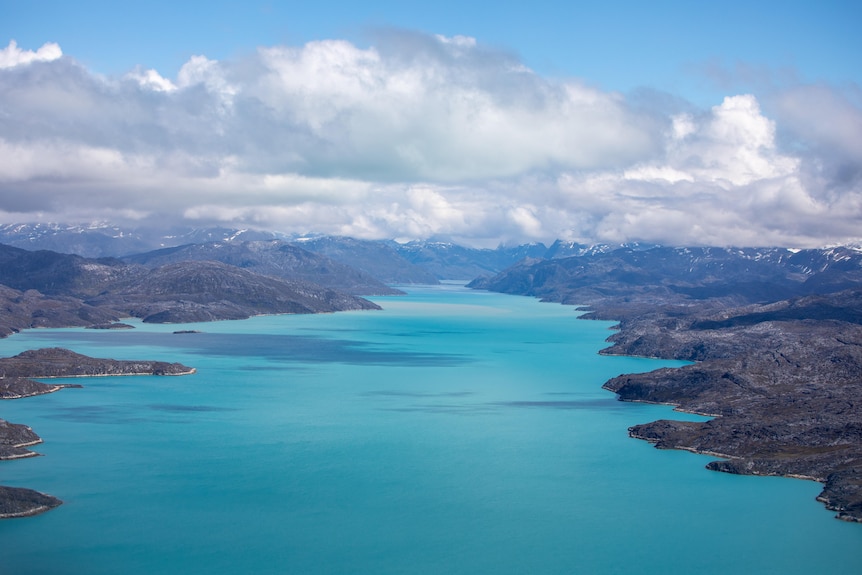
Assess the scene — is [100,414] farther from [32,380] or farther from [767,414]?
[767,414]

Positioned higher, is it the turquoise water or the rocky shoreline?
the rocky shoreline

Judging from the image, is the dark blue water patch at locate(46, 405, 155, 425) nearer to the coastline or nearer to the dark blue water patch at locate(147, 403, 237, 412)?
the dark blue water patch at locate(147, 403, 237, 412)

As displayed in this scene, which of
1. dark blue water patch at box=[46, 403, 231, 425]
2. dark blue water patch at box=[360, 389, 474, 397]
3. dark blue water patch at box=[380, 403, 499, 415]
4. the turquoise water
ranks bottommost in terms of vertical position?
the turquoise water

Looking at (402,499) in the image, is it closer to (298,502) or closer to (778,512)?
(298,502)

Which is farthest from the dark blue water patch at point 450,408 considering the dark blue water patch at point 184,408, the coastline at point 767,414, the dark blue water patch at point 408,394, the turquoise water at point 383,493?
the coastline at point 767,414

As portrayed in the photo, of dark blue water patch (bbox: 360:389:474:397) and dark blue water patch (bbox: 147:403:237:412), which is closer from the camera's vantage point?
dark blue water patch (bbox: 147:403:237:412)

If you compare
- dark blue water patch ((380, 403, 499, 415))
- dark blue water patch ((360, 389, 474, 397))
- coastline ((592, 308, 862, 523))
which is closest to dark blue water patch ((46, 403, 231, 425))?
dark blue water patch ((380, 403, 499, 415))

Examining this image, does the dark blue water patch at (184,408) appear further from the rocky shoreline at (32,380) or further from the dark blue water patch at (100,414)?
the rocky shoreline at (32,380)
